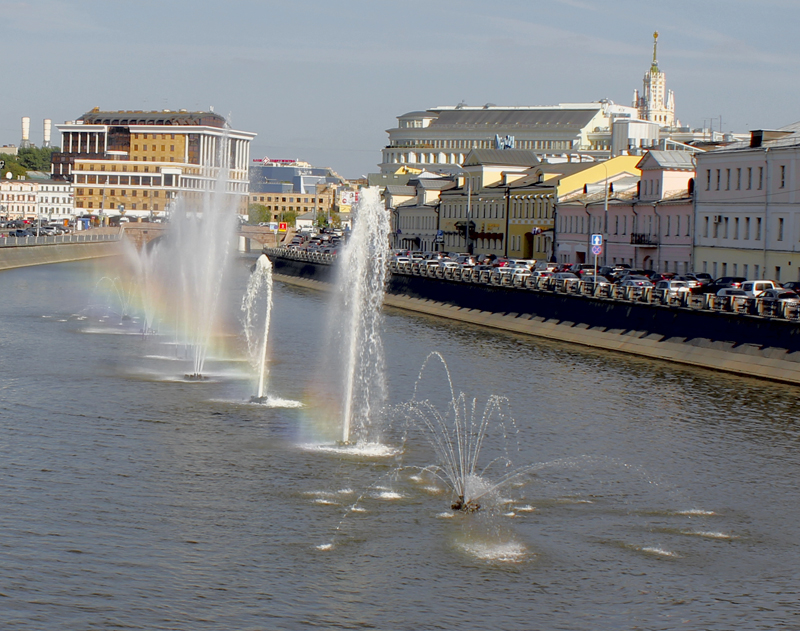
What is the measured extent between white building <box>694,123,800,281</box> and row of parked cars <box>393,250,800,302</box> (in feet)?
5.74

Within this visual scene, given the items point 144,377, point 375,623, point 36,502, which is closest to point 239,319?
point 144,377

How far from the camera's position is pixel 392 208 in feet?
486

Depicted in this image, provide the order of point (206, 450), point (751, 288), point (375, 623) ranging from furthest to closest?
point (751, 288) → point (206, 450) → point (375, 623)

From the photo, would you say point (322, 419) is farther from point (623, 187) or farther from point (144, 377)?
point (623, 187)

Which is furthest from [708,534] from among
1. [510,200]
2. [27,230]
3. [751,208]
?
[27,230]

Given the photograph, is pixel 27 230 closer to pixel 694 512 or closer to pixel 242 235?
pixel 242 235

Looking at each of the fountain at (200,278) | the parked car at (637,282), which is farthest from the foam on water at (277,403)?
the parked car at (637,282)

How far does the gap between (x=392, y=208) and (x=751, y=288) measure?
92990 millimetres

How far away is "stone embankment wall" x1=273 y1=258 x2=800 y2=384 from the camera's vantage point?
145 feet

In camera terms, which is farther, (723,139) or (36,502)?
(723,139)

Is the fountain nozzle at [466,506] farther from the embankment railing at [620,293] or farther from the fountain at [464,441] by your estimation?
the embankment railing at [620,293]

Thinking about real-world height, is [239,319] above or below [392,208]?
below

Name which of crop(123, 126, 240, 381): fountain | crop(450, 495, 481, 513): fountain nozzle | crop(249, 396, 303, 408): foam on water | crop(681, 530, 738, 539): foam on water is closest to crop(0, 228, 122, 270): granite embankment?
crop(123, 126, 240, 381): fountain

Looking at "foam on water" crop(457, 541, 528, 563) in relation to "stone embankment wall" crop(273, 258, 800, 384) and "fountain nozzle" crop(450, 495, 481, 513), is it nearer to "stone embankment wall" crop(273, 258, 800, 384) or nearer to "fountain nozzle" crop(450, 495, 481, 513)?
"fountain nozzle" crop(450, 495, 481, 513)
